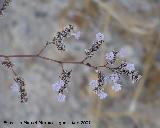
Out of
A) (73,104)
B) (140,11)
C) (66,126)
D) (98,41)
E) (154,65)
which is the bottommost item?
(98,41)

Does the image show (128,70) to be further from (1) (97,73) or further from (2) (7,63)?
(2) (7,63)

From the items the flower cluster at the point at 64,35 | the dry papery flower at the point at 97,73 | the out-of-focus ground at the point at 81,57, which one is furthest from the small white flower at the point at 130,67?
the out-of-focus ground at the point at 81,57

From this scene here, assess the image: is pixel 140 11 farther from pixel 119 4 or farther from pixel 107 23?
pixel 107 23

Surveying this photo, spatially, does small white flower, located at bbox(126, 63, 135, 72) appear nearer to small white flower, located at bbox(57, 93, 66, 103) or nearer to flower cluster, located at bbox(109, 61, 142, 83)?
flower cluster, located at bbox(109, 61, 142, 83)

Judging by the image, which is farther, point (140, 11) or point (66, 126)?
point (140, 11)

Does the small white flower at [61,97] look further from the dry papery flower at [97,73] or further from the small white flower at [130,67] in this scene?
the small white flower at [130,67]

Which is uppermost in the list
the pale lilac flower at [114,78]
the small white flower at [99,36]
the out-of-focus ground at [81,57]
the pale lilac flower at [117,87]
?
the out-of-focus ground at [81,57]

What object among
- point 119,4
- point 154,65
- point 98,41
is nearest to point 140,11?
point 119,4

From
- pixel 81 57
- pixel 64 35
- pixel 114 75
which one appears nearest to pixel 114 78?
pixel 114 75
